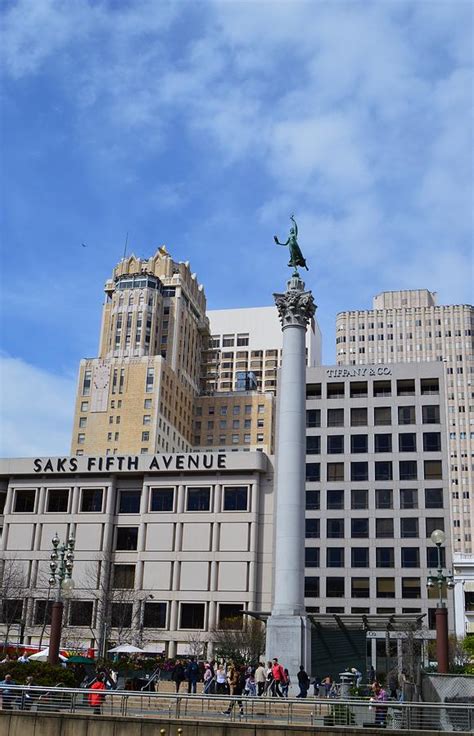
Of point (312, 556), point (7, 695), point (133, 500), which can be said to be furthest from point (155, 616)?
point (7, 695)

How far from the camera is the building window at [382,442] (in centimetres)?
9850

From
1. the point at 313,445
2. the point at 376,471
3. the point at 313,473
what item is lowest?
the point at 313,473

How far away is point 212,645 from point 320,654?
26524 mm

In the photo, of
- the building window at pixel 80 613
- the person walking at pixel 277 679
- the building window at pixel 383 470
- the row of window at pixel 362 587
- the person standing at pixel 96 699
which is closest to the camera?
the person standing at pixel 96 699

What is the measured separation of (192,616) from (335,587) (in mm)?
15717

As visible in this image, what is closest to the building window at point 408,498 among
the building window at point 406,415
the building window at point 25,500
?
the building window at point 406,415

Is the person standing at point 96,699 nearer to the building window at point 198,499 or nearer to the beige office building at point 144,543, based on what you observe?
the beige office building at point 144,543

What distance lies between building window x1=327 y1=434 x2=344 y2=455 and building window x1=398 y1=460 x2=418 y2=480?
6.92m

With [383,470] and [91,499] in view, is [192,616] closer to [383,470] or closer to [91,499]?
[91,499]

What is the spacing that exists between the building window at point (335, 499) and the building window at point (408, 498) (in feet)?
21.4

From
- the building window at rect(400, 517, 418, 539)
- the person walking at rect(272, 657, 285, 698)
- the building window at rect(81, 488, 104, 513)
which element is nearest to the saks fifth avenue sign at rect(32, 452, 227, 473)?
the building window at rect(81, 488, 104, 513)

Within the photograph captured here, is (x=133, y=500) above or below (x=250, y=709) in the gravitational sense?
above

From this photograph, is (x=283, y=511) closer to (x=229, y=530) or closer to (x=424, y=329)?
(x=229, y=530)

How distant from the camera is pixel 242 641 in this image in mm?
76000
